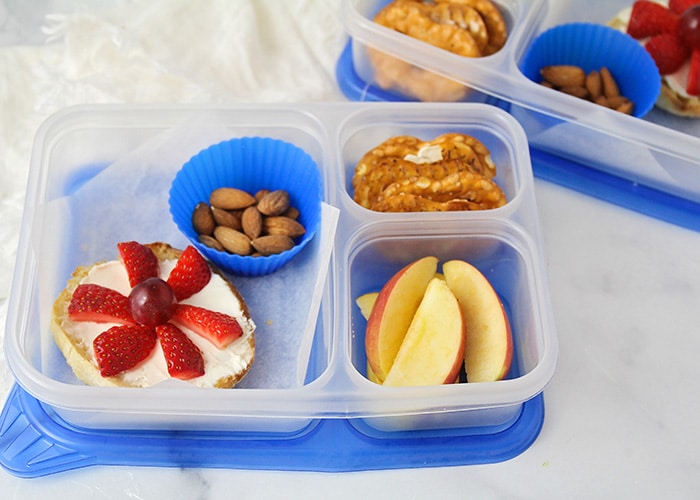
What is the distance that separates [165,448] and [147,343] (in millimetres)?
137

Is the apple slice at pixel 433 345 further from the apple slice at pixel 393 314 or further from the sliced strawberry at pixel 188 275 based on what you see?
the sliced strawberry at pixel 188 275

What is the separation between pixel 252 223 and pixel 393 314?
0.85 feet

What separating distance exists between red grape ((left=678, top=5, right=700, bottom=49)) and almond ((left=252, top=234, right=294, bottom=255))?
803mm

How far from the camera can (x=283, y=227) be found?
3.82ft

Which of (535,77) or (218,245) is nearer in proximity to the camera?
(218,245)

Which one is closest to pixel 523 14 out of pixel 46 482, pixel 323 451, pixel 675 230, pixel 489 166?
pixel 489 166

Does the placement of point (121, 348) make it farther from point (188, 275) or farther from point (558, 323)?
point (558, 323)

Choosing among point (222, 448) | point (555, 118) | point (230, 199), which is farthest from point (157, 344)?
point (555, 118)

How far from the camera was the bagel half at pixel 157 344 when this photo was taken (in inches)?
40.2

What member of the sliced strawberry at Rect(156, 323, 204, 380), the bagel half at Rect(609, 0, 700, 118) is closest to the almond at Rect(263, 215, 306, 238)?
the sliced strawberry at Rect(156, 323, 204, 380)

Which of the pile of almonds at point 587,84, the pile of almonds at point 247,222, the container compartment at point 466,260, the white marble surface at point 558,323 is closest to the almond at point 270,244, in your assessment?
the pile of almonds at point 247,222

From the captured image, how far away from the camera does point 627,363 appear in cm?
114

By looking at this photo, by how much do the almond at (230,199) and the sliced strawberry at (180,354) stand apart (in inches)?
9.2

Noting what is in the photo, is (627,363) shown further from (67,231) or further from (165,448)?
(67,231)
